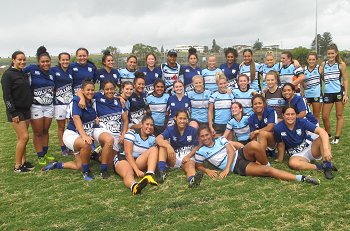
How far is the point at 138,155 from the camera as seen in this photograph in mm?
5273

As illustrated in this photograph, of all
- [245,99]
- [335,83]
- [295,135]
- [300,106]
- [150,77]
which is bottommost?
[295,135]

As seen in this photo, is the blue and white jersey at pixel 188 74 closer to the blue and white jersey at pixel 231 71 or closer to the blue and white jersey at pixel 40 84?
the blue and white jersey at pixel 231 71

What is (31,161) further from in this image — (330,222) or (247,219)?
(330,222)

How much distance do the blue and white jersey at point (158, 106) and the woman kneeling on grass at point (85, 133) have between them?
106cm

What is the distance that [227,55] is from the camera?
7129 mm

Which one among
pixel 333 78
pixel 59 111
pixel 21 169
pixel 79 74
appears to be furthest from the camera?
pixel 333 78

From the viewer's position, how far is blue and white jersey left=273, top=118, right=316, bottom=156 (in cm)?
507

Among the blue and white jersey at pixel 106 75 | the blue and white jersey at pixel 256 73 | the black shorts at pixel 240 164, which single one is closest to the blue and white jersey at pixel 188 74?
the blue and white jersey at pixel 256 73

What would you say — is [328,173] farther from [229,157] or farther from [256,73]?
[256,73]

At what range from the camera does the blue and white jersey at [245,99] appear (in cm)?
609

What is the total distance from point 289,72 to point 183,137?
2.76 m

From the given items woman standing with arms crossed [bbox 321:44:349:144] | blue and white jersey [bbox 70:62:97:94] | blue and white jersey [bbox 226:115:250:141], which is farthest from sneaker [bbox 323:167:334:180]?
blue and white jersey [bbox 70:62:97:94]

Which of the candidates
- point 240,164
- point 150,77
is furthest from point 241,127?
point 150,77

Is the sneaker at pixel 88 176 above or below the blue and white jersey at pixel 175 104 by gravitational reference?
below
